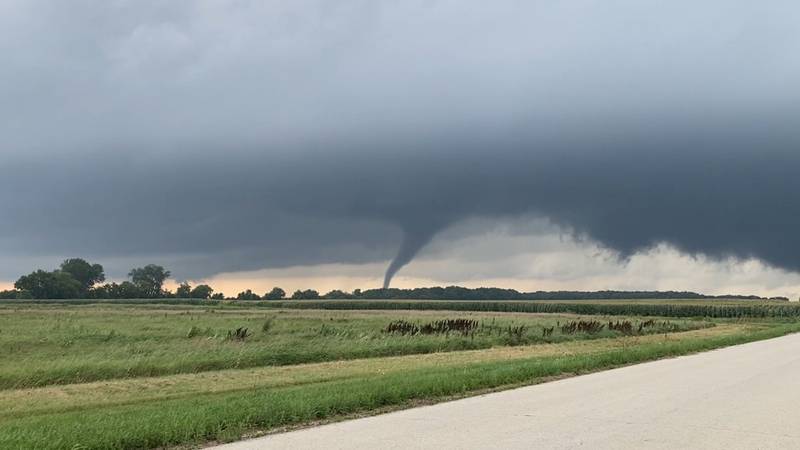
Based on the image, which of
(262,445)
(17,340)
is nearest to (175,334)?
(17,340)

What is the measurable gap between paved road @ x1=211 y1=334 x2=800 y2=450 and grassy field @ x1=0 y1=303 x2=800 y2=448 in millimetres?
1220

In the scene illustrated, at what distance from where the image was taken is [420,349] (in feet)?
118

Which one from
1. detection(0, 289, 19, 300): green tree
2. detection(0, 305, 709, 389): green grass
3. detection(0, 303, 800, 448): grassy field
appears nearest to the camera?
detection(0, 303, 800, 448): grassy field

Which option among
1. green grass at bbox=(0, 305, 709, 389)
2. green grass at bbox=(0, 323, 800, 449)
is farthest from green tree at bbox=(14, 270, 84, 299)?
green grass at bbox=(0, 323, 800, 449)

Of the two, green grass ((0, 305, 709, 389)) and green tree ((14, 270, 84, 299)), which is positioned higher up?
green tree ((14, 270, 84, 299))

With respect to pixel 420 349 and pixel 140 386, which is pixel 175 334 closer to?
pixel 420 349

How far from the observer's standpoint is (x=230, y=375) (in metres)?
23.8

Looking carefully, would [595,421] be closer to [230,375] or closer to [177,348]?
[230,375]

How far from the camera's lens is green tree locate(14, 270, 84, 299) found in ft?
623

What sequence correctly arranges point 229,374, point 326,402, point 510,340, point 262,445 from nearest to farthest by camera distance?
point 262,445 < point 326,402 < point 229,374 < point 510,340

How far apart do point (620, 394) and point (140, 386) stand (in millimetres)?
13917

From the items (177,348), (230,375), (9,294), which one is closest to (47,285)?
(9,294)

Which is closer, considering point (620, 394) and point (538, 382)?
point (620, 394)

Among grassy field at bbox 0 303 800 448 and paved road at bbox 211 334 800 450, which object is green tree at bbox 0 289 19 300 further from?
paved road at bbox 211 334 800 450
